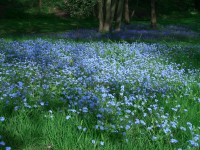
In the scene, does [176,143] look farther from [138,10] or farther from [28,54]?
[138,10]

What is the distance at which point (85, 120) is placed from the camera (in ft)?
14.0

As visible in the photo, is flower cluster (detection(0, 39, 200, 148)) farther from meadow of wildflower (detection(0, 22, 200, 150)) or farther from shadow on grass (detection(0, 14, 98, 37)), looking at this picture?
shadow on grass (detection(0, 14, 98, 37))

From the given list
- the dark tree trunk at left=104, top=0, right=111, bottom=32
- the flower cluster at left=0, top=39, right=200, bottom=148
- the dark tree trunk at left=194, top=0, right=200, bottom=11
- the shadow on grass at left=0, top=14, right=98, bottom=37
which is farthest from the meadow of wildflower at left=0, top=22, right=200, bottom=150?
the dark tree trunk at left=194, top=0, right=200, bottom=11

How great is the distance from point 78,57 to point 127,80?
10.4ft

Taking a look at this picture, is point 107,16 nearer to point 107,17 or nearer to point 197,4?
point 107,17

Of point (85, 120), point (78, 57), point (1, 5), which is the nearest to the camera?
point (85, 120)

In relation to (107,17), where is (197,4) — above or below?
below

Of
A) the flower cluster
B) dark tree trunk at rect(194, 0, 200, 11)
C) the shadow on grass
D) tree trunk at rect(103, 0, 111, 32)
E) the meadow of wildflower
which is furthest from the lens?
dark tree trunk at rect(194, 0, 200, 11)

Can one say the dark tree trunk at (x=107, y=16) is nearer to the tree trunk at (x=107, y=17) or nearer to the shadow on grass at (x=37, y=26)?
the tree trunk at (x=107, y=17)

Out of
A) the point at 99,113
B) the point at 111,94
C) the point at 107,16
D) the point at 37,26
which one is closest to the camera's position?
the point at 99,113

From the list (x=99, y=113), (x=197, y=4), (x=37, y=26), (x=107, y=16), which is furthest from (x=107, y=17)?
(x=197, y=4)

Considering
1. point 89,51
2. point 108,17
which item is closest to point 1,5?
point 108,17

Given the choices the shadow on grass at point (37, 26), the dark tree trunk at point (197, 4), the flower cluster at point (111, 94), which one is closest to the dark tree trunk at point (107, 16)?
the shadow on grass at point (37, 26)

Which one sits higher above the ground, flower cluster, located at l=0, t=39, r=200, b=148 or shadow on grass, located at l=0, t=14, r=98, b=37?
flower cluster, located at l=0, t=39, r=200, b=148
